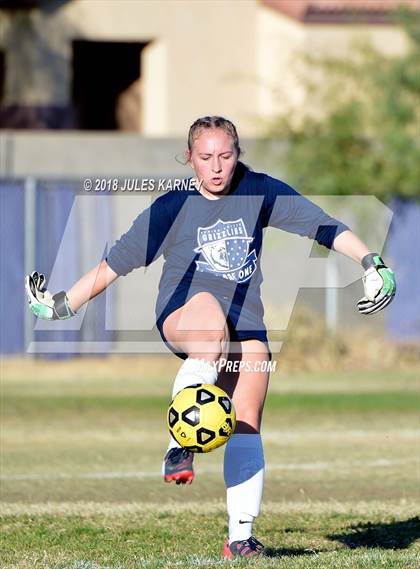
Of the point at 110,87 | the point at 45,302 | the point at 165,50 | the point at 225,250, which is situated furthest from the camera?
the point at 110,87

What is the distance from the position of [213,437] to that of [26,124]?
21.4m

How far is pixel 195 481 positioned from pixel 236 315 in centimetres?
400

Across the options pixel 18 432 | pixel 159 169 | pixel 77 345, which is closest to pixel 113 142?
pixel 159 169

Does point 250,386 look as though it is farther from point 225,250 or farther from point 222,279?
point 225,250

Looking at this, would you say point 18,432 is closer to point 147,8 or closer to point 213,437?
point 213,437

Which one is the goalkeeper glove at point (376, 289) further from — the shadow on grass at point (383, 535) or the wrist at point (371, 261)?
the shadow on grass at point (383, 535)

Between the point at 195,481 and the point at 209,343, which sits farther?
the point at 195,481

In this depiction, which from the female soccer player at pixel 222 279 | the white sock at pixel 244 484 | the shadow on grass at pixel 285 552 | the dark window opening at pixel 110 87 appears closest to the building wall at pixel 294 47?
the dark window opening at pixel 110 87

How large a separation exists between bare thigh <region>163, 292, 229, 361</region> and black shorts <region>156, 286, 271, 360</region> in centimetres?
4

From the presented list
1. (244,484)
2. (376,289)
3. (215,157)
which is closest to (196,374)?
(244,484)

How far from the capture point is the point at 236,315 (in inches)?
261

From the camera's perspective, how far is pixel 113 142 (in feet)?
77.8

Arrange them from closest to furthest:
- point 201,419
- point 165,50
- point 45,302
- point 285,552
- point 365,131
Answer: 1. point 201,419
2. point 45,302
3. point 285,552
4. point 365,131
5. point 165,50

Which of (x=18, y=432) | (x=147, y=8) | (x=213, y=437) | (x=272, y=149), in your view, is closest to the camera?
(x=213, y=437)
